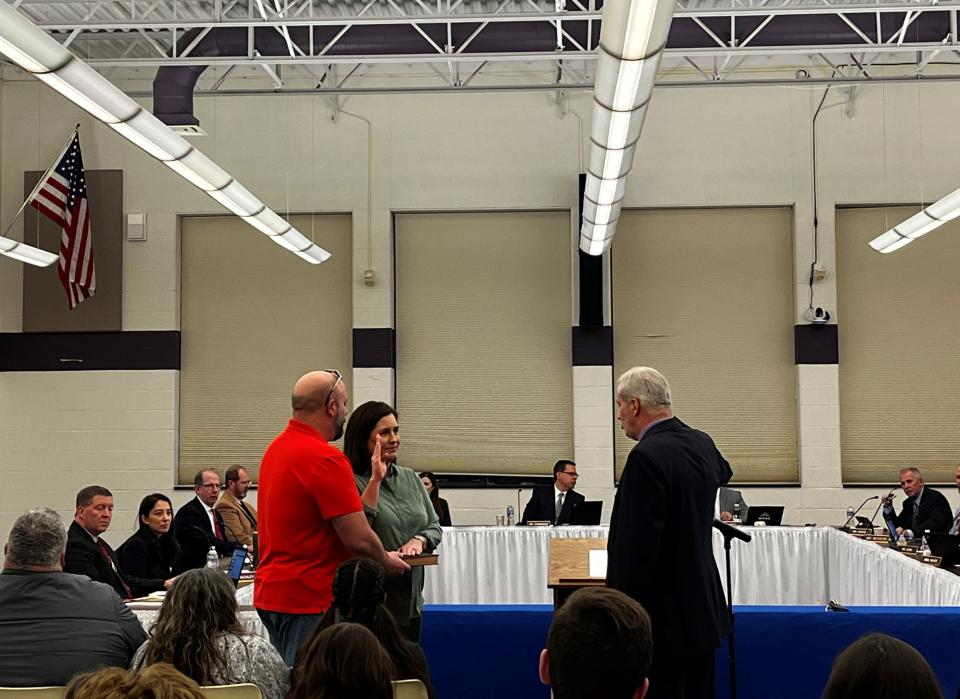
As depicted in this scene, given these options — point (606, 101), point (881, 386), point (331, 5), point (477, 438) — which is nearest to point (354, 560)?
point (606, 101)

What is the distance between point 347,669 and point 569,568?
9.00 feet

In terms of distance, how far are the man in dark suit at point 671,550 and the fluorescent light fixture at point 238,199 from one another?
632 cm

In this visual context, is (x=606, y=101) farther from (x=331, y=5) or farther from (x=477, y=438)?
(x=477, y=438)

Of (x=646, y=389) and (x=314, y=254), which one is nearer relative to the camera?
(x=646, y=389)

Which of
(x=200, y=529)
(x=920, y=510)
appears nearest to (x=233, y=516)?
(x=200, y=529)

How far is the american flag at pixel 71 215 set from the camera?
39.7ft

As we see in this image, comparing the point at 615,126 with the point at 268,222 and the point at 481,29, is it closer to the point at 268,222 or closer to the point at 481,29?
the point at 481,29

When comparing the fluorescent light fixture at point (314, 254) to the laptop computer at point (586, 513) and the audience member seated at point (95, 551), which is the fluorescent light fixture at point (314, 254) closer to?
the laptop computer at point (586, 513)

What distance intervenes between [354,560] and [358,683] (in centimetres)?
85

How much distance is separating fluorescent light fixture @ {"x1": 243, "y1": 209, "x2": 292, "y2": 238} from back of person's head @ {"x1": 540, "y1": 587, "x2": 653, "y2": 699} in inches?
340

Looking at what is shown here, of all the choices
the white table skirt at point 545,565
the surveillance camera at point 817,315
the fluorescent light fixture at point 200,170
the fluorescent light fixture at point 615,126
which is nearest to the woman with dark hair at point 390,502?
the fluorescent light fixture at point 615,126

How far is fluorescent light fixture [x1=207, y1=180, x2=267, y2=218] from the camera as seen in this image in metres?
9.34

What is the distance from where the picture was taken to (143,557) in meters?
7.31

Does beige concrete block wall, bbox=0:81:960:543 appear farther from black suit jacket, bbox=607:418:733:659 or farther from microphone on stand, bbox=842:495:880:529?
black suit jacket, bbox=607:418:733:659
